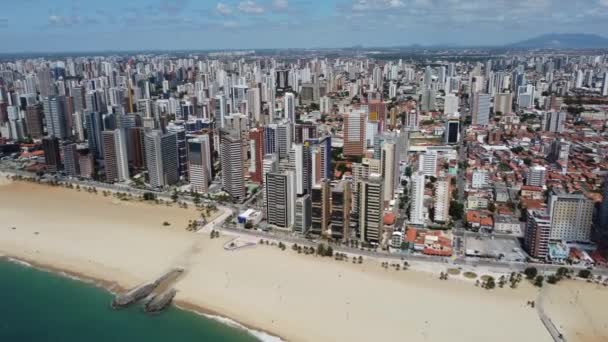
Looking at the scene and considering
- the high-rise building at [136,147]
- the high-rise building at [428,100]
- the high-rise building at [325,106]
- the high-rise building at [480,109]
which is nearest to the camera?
the high-rise building at [136,147]

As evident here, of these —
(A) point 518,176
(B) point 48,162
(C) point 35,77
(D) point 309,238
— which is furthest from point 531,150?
(C) point 35,77

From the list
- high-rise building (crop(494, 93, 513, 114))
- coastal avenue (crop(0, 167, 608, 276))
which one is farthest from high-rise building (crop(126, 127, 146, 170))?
high-rise building (crop(494, 93, 513, 114))

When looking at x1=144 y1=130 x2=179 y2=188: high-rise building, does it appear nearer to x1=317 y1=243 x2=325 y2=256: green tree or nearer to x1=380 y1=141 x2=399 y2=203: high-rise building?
x1=380 y1=141 x2=399 y2=203: high-rise building

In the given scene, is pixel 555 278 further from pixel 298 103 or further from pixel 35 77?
pixel 35 77

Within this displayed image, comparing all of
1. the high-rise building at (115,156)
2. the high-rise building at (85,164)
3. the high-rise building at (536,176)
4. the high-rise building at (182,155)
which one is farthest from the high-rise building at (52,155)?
the high-rise building at (536,176)

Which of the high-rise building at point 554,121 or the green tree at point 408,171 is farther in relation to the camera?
the high-rise building at point 554,121

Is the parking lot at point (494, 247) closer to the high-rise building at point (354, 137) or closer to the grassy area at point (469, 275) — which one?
the grassy area at point (469, 275)

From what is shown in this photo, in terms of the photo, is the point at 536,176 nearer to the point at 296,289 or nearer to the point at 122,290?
the point at 296,289
